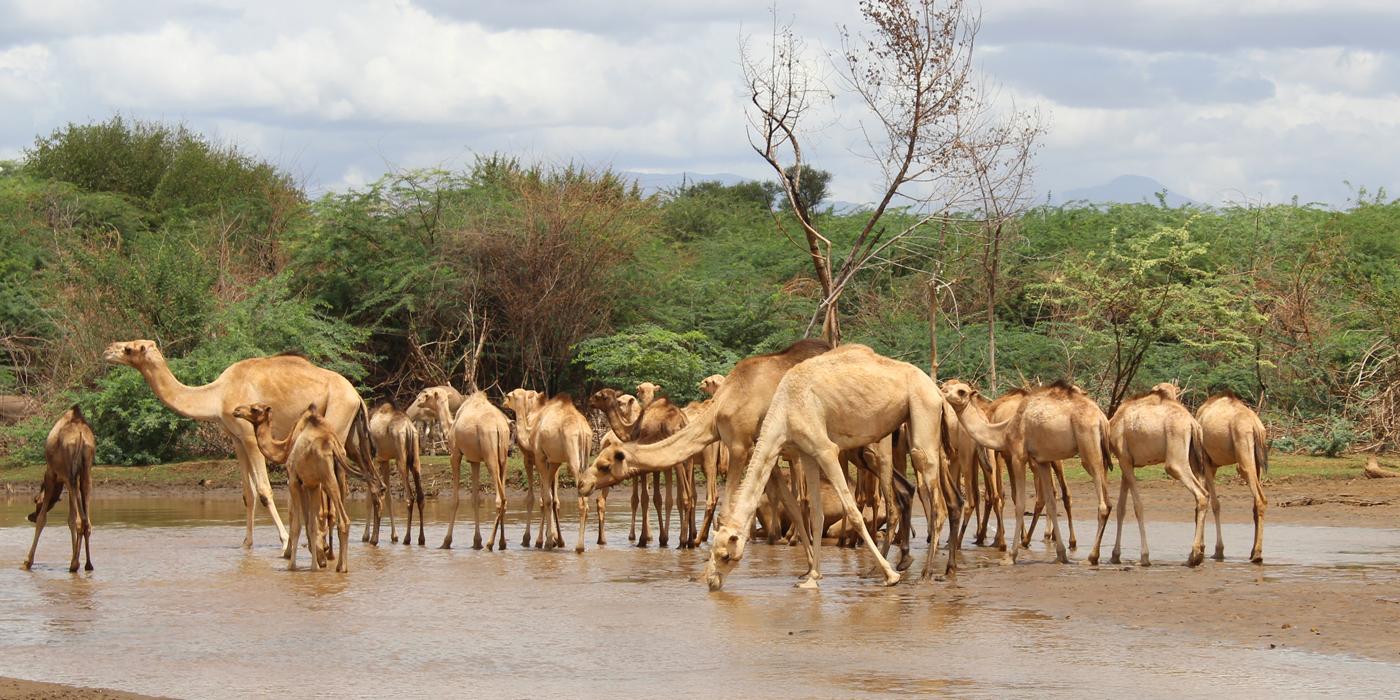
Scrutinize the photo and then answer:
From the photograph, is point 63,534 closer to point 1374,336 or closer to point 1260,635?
point 1260,635

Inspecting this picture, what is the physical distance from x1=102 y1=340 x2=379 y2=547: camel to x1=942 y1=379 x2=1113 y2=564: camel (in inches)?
257

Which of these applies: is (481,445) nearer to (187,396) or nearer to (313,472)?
(313,472)

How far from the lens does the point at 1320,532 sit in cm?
1664

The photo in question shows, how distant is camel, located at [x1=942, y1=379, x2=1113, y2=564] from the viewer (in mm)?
14156

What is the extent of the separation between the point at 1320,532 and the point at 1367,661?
8.26m

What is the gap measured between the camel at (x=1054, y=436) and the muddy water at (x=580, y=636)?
918 mm

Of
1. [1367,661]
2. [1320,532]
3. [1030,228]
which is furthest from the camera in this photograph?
[1030,228]

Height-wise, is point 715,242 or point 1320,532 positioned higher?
Result: point 715,242

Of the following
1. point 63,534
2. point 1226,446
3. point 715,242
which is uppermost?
point 715,242

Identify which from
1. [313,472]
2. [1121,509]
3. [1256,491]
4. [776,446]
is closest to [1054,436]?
[1121,509]

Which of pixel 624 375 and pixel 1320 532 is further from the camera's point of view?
pixel 624 375

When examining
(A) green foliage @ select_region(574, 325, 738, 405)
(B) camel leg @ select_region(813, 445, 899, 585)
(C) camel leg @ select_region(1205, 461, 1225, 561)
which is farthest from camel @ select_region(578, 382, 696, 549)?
(A) green foliage @ select_region(574, 325, 738, 405)

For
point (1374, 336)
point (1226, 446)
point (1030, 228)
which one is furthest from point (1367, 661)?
point (1030, 228)

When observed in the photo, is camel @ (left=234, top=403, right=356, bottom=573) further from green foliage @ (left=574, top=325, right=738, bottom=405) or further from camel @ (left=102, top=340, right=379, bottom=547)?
green foliage @ (left=574, top=325, right=738, bottom=405)
